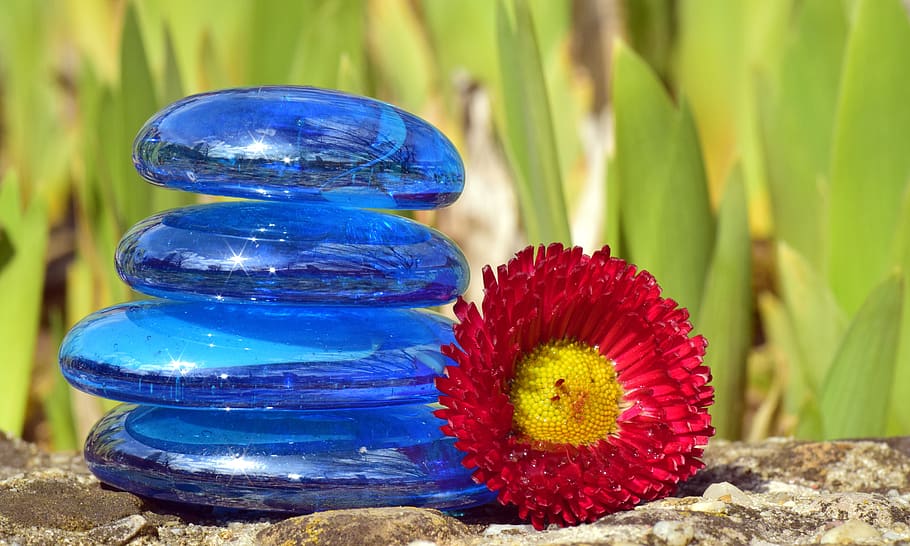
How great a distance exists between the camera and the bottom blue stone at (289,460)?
3.21ft

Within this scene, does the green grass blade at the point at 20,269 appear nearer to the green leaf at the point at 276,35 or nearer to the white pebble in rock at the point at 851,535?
the green leaf at the point at 276,35

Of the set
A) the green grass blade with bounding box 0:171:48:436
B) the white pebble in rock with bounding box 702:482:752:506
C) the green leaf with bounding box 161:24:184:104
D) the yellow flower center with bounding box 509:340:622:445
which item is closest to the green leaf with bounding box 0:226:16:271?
the green grass blade with bounding box 0:171:48:436

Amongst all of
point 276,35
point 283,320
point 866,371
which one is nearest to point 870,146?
point 866,371

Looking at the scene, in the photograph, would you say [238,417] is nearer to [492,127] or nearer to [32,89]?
[492,127]

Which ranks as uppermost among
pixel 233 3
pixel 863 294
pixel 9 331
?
pixel 233 3

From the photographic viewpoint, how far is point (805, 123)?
186cm

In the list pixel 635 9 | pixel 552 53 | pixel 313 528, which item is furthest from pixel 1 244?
pixel 635 9

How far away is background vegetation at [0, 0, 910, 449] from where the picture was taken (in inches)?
58.6

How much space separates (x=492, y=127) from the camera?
83.7 inches

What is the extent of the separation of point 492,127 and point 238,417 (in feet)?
4.04

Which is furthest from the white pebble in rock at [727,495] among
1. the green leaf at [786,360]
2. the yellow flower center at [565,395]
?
the green leaf at [786,360]

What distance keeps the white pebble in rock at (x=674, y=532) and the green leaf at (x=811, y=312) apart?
742 mm

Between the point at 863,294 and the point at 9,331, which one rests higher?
the point at 863,294

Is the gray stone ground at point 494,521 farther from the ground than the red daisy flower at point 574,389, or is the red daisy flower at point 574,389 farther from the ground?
the red daisy flower at point 574,389
